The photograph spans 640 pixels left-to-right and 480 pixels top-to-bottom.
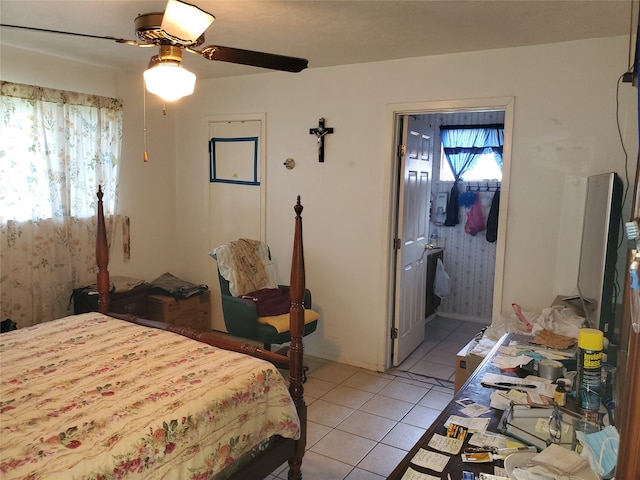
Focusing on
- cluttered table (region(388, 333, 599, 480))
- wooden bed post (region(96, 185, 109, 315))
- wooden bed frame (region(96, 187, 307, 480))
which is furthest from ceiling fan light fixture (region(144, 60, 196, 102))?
cluttered table (region(388, 333, 599, 480))

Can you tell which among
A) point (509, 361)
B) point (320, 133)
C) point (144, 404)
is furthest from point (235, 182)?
point (509, 361)

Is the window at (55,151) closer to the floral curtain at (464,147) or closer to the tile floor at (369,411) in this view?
the tile floor at (369,411)

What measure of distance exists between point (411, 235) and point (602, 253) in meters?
2.23

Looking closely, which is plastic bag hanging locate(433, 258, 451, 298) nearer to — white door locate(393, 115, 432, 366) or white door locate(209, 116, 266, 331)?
white door locate(393, 115, 432, 366)

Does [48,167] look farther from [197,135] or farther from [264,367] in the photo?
[264,367]

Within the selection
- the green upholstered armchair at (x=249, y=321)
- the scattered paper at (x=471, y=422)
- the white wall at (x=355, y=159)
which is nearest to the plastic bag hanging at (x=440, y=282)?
the white wall at (x=355, y=159)

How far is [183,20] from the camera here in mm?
2020

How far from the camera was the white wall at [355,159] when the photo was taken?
126 inches

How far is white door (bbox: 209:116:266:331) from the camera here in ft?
14.8

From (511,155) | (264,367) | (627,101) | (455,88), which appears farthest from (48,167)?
(627,101)

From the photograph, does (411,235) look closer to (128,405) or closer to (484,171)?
(484,171)

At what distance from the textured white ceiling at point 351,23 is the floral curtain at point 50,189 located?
51 centimetres

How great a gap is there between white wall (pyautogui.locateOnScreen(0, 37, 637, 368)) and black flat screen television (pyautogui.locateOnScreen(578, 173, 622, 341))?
2.02 feet

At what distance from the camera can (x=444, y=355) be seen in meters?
4.45
